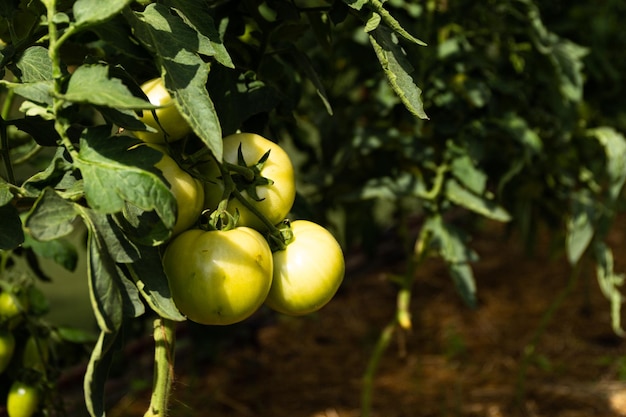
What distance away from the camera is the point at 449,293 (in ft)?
9.27

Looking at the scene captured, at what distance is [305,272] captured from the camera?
722mm

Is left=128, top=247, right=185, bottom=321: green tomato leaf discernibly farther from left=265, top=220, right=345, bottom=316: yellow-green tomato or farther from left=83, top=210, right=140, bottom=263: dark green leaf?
left=265, top=220, right=345, bottom=316: yellow-green tomato

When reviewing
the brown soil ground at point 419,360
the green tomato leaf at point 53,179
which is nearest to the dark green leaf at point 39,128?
the green tomato leaf at point 53,179

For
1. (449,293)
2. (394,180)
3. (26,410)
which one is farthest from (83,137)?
(449,293)

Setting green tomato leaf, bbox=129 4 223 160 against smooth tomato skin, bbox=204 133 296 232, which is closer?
green tomato leaf, bbox=129 4 223 160

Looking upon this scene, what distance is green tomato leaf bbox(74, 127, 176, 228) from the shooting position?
558 millimetres

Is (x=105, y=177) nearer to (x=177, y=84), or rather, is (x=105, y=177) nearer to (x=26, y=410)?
(x=177, y=84)

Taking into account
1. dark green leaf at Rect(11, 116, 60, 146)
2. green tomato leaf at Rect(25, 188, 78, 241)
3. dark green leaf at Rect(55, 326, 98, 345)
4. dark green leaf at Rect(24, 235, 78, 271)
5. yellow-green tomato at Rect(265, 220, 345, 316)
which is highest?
green tomato leaf at Rect(25, 188, 78, 241)

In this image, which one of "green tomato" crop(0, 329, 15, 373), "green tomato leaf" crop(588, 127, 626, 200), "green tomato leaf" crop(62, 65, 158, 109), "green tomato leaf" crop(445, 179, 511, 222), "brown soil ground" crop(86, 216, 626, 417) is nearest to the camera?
"green tomato leaf" crop(62, 65, 158, 109)

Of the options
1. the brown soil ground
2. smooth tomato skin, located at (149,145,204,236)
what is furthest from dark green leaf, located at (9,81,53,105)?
the brown soil ground

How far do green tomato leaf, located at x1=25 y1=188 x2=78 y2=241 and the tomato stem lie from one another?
191 mm

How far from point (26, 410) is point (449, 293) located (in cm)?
200

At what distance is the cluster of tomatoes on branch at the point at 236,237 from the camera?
66cm

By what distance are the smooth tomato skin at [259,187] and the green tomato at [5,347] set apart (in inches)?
18.9
